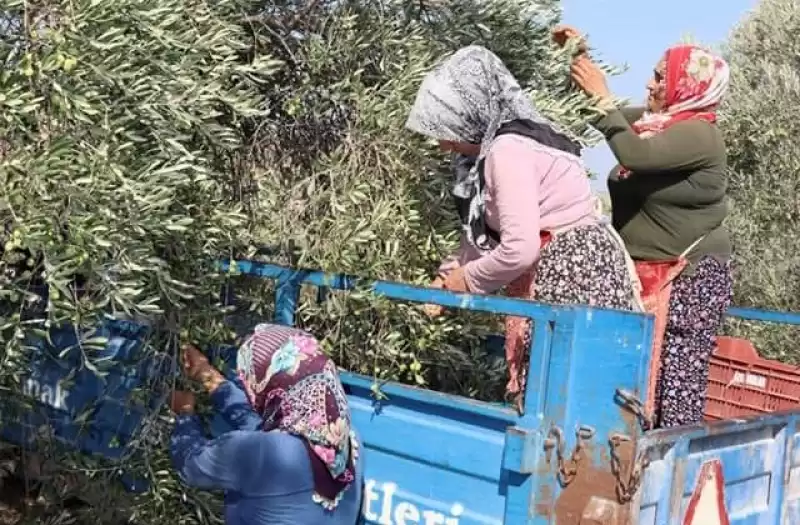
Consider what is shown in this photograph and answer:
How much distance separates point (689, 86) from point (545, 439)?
1.77 meters

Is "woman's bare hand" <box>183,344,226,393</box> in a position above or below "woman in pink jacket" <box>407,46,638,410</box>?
below

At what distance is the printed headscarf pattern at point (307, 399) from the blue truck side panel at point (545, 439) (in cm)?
14

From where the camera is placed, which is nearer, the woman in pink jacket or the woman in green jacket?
the woman in pink jacket

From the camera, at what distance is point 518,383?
382cm

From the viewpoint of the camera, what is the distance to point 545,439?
3.10 meters

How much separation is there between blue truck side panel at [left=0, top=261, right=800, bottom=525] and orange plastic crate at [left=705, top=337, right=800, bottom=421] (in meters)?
1.57

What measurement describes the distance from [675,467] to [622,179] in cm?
147

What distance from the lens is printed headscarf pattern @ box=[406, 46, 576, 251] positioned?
3.77 m

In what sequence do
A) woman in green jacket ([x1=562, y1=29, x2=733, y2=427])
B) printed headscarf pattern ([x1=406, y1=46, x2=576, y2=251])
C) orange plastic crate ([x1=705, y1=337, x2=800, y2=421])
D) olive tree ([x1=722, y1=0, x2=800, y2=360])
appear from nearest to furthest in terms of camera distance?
printed headscarf pattern ([x1=406, y1=46, x2=576, y2=251]) < woman in green jacket ([x1=562, y1=29, x2=733, y2=427]) < orange plastic crate ([x1=705, y1=337, x2=800, y2=421]) < olive tree ([x1=722, y1=0, x2=800, y2=360])

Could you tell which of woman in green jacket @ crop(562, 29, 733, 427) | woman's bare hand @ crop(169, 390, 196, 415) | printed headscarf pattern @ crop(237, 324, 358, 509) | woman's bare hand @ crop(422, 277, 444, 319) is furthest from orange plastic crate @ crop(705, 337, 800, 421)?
woman's bare hand @ crop(169, 390, 196, 415)

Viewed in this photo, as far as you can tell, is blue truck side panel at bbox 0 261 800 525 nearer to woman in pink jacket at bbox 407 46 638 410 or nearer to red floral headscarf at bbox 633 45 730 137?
woman in pink jacket at bbox 407 46 638 410

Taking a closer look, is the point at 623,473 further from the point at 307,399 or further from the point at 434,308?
the point at 434,308

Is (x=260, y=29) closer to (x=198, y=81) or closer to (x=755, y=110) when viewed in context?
(x=198, y=81)

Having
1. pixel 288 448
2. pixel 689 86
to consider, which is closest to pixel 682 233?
pixel 689 86
